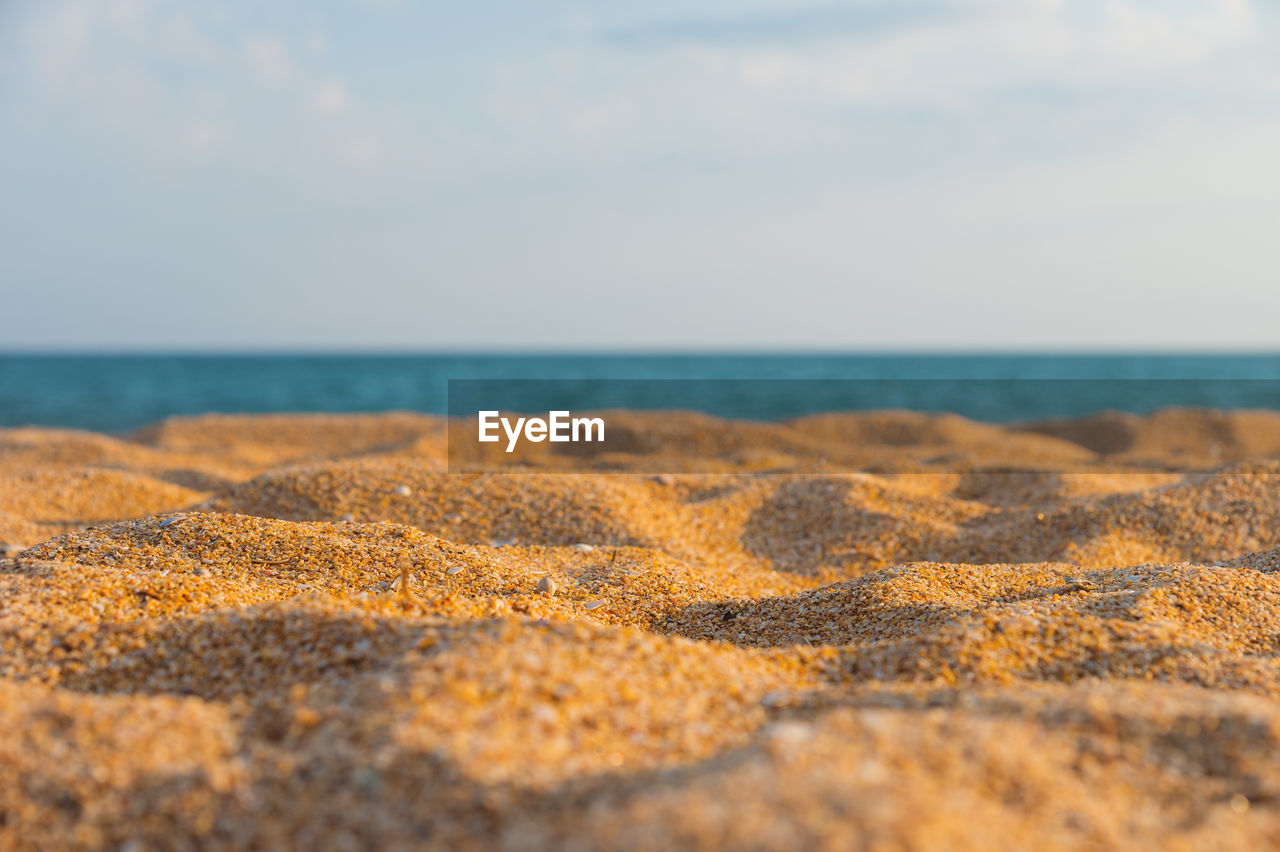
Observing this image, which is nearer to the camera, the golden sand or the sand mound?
the golden sand

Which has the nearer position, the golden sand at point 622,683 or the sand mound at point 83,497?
the golden sand at point 622,683

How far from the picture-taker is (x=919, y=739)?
177 centimetres

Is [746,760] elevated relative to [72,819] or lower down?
elevated

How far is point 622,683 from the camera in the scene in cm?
216

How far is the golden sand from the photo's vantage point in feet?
5.35

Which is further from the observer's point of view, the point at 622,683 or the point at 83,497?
the point at 83,497

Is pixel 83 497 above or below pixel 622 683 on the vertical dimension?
below

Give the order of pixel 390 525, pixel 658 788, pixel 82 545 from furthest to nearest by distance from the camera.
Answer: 1. pixel 390 525
2. pixel 82 545
3. pixel 658 788

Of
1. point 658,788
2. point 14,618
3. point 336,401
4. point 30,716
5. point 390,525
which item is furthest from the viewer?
point 336,401

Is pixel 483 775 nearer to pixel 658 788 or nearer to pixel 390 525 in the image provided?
pixel 658 788

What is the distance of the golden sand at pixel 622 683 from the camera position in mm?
1630

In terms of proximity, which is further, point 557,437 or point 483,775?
point 557,437

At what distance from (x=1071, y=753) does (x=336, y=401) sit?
25.5 metres

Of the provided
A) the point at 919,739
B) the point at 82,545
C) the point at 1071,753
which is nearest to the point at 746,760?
the point at 919,739
